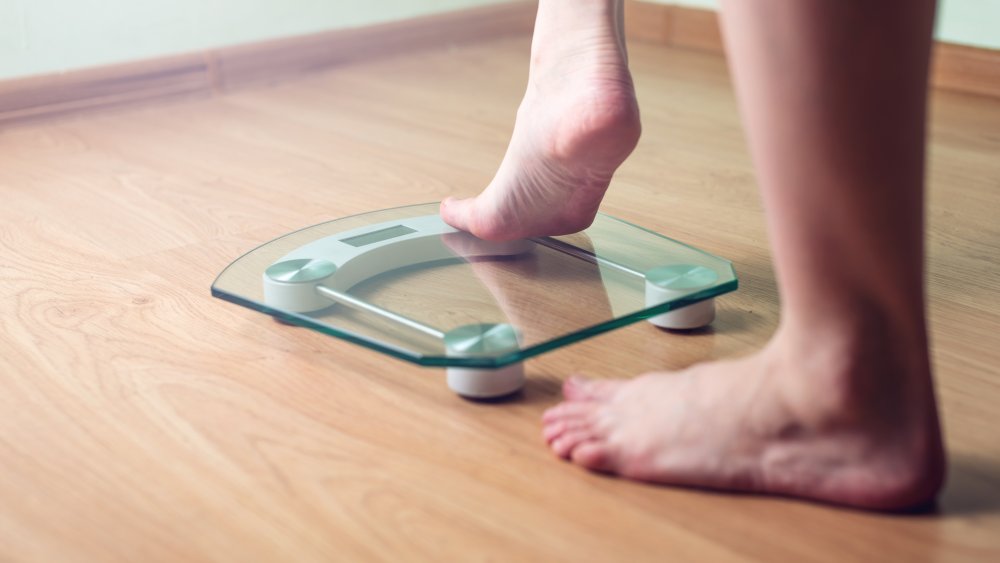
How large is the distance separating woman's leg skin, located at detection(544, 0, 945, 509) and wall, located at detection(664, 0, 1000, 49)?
1305 mm

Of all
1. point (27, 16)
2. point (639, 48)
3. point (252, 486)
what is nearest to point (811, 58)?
point (252, 486)

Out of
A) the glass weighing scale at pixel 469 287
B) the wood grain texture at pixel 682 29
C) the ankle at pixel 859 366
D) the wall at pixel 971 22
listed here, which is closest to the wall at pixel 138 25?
the wood grain texture at pixel 682 29

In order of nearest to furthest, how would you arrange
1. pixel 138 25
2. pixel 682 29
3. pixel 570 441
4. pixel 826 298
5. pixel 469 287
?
pixel 826 298
pixel 570 441
pixel 469 287
pixel 138 25
pixel 682 29

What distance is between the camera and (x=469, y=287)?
917 millimetres

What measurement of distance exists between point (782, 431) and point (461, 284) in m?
0.36

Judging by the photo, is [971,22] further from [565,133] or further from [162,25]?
[162,25]

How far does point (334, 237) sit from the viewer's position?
993 millimetres

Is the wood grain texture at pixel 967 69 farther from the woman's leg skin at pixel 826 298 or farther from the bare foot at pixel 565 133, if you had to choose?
the woman's leg skin at pixel 826 298

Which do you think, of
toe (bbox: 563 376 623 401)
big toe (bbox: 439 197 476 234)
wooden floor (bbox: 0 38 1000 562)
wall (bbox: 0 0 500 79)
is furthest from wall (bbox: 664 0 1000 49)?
toe (bbox: 563 376 623 401)

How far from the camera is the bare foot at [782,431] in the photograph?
62 centimetres

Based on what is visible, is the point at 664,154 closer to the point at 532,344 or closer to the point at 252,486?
the point at 532,344

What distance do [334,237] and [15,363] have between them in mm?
287

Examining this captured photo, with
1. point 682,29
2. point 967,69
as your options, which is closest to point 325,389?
point 967,69

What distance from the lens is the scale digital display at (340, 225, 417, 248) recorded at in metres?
0.98
